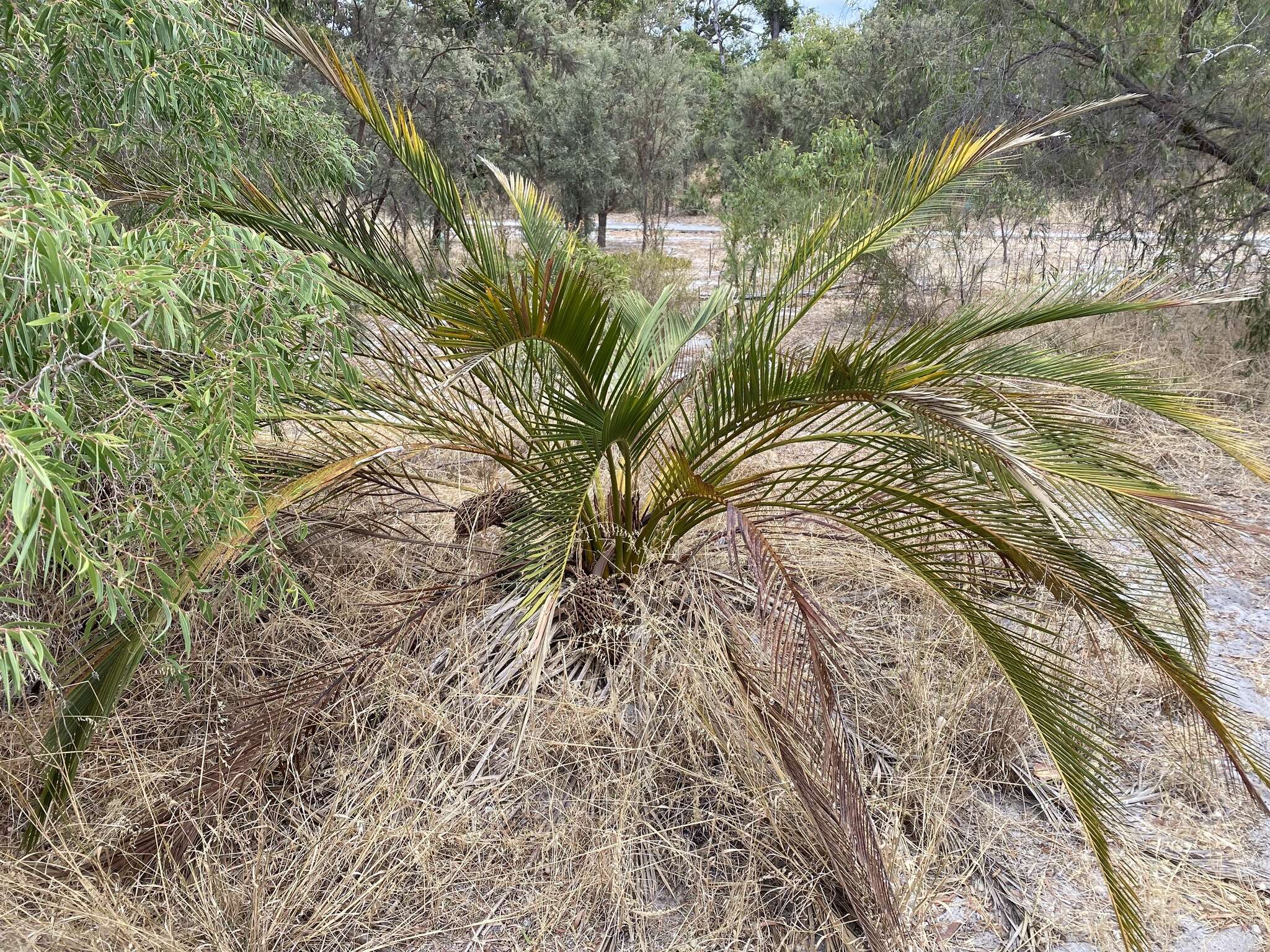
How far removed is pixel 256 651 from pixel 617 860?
4.81 feet

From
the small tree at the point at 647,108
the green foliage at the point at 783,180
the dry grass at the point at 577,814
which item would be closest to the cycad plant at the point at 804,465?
the dry grass at the point at 577,814

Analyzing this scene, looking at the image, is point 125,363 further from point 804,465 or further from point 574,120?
point 574,120

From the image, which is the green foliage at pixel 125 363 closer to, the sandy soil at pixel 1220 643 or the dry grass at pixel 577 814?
the dry grass at pixel 577 814

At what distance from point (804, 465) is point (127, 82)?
1991mm

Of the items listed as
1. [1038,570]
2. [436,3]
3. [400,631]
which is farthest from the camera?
[436,3]

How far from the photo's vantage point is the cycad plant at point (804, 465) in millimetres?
2049

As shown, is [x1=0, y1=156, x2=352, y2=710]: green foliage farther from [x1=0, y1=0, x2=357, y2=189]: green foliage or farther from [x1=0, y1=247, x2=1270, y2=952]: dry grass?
[x1=0, y1=247, x2=1270, y2=952]: dry grass

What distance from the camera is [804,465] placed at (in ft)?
8.69

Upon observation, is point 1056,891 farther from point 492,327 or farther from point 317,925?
point 492,327

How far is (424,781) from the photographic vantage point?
2414 mm

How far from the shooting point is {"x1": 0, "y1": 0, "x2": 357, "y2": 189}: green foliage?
5.93 ft

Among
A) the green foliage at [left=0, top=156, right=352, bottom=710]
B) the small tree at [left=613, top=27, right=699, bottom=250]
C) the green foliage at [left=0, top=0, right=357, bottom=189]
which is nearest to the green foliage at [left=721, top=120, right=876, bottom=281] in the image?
the small tree at [left=613, top=27, right=699, bottom=250]

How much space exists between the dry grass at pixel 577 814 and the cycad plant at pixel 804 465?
148 mm

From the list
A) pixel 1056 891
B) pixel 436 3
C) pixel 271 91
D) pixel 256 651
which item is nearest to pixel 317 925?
pixel 256 651
